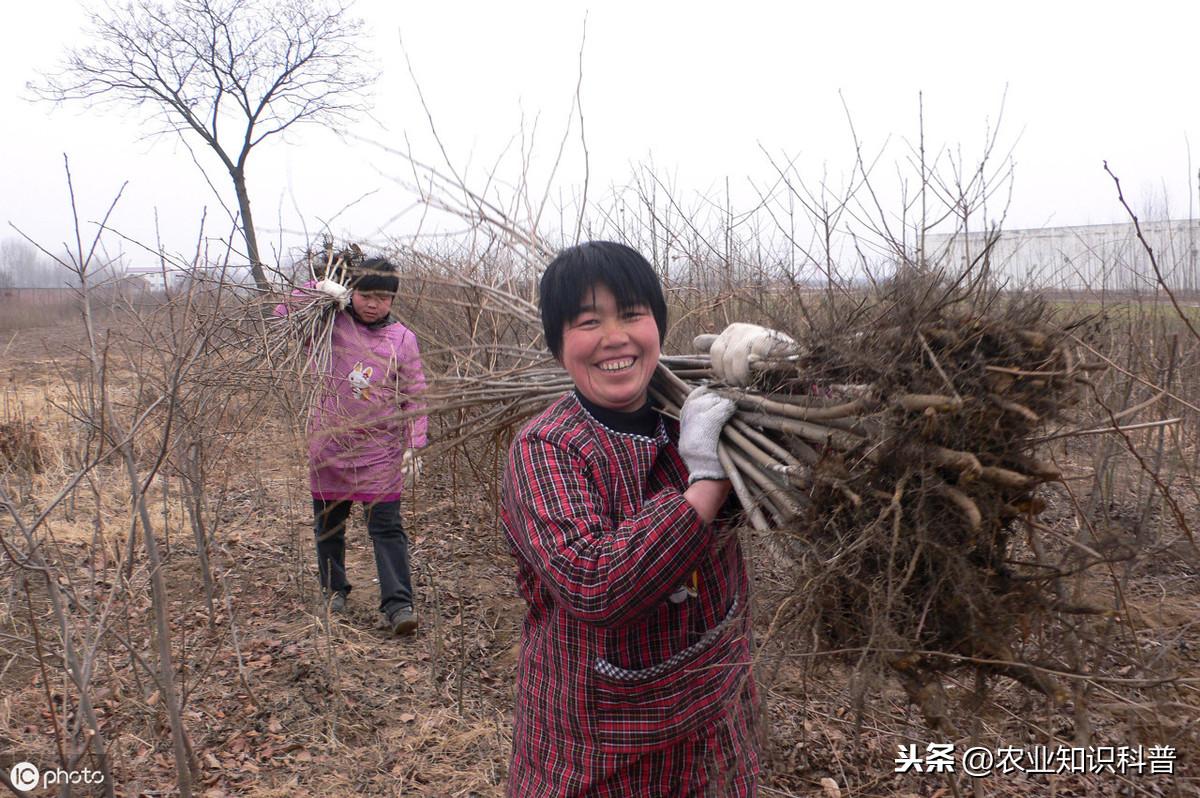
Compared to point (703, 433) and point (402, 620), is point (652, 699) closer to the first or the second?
point (703, 433)

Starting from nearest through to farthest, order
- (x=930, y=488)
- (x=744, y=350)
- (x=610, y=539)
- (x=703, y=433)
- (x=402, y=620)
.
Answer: (x=930, y=488)
(x=610, y=539)
(x=703, y=433)
(x=744, y=350)
(x=402, y=620)

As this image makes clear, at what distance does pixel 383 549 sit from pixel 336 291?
1.22 metres

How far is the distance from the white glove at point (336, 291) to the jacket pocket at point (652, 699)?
9.26 feet

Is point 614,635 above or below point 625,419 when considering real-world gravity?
below

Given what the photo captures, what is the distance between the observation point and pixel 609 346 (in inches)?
60.2

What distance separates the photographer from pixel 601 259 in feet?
5.04

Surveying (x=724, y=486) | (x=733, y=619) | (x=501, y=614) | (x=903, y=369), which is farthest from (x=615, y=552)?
(x=501, y=614)

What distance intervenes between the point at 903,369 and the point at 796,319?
508mm

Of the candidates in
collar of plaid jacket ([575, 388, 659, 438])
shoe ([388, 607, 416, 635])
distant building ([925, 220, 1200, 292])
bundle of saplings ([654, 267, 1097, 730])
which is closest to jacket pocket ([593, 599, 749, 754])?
bundle of saplings ([654, 267, 1097, 730])

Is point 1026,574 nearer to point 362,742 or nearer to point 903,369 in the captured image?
point 903,369

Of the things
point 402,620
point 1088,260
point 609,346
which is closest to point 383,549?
point 402,620

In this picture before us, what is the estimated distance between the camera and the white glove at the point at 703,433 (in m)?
1.45

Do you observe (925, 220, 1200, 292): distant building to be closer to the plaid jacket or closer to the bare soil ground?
the bare soil ground

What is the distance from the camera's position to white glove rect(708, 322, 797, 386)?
159 cm
